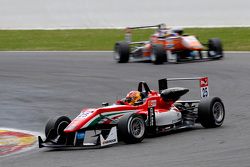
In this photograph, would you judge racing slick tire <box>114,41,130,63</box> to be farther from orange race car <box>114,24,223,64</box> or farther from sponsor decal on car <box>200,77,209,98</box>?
sponsor decal on car <box>200,77,209,98</box>

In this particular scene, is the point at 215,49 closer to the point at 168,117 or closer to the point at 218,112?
the point at 218,112

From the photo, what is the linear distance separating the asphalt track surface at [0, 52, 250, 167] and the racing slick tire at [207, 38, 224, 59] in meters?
0.35

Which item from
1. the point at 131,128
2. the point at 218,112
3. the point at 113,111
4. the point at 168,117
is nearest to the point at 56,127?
the point at 113,111

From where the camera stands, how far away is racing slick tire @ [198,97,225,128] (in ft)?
34.1

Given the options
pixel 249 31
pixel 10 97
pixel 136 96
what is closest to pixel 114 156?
pixel 136 96

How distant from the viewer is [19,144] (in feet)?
34.0

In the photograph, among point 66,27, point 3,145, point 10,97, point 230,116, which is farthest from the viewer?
point 66,27

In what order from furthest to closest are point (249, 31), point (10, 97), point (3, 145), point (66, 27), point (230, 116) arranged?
1. point (66, 27)
2. point (249, 31)
3. point (10, 97)
4. point (230, 116)
5. point (3, 145)

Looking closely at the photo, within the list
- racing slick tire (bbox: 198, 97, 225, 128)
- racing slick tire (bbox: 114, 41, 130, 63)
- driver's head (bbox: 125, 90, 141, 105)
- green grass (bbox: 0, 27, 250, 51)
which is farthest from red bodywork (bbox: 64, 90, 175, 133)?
green grass (bbox: 0, 27, 250, 51)

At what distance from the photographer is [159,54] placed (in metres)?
19.9

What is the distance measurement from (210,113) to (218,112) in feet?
0.99

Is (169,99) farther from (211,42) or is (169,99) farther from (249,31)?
(249,31)

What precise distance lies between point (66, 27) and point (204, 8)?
6373 millimetres

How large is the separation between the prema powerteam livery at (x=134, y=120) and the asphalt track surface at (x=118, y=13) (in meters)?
14.3
